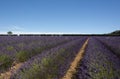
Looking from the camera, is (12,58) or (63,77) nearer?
(63,77)

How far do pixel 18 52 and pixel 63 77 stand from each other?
4320mm

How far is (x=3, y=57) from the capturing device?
33.0 ft

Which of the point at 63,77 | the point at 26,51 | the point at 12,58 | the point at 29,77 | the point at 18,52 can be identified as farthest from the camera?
the point at 26,51

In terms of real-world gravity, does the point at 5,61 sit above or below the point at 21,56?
above

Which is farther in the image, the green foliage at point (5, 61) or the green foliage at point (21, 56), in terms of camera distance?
the green foliage at point (21, 56)

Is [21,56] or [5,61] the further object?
[21,56]

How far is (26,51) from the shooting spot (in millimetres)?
13469

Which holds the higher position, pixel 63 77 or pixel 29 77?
pixel 29 77

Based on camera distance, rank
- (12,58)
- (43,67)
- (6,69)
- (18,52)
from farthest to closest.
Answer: (18,52), (12,58), (6,69), (43,67)

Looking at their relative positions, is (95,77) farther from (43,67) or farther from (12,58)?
(12,58)

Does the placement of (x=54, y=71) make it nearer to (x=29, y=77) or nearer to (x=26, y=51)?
(x=29, y=77)

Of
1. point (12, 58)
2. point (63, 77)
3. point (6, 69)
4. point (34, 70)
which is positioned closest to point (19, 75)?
point (34, 70)

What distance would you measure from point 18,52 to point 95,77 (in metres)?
6.80

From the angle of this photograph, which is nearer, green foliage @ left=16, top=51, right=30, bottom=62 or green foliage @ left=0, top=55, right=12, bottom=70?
green foliage @ left=0, top=55, right=12, bottom=70
